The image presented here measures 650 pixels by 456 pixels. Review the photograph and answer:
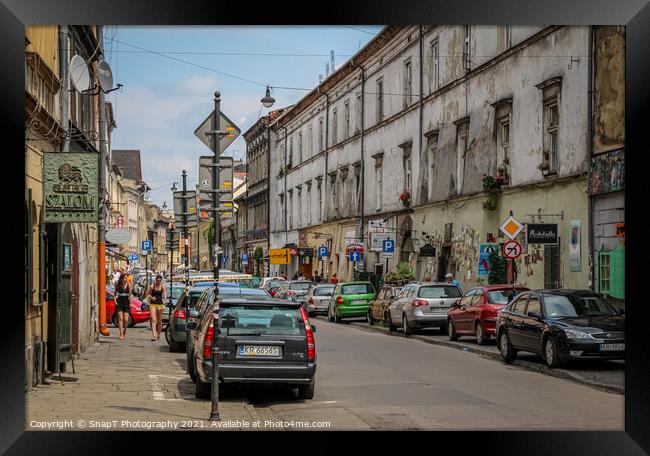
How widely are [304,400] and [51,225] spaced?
5.08 meters

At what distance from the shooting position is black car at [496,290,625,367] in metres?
17.9

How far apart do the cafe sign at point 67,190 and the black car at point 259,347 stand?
2497mm

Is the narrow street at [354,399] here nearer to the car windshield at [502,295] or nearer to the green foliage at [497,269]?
the car windshield at [502,295]

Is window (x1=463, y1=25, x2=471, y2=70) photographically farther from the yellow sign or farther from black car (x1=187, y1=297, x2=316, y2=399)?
the yellow sign

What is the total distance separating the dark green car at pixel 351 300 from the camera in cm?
3819

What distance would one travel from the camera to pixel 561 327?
18266 millimetres

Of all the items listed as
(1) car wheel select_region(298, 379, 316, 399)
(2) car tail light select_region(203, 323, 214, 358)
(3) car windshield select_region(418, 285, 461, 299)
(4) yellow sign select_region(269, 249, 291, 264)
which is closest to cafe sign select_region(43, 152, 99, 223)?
(2) car tail light select_region(203, 323, 214, 358)

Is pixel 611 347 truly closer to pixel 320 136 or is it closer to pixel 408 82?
pixel 408 82
